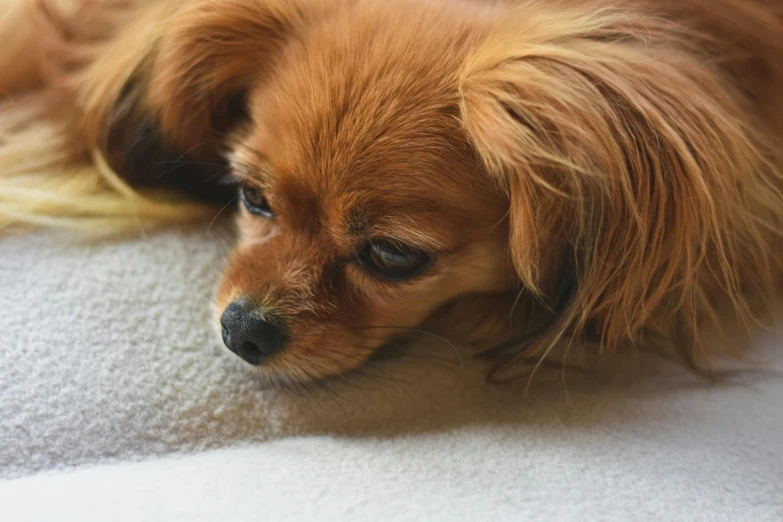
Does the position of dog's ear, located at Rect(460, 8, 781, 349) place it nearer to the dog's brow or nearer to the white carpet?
the white carpet

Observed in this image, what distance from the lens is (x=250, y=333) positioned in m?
1.11

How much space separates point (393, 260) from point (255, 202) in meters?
0.32

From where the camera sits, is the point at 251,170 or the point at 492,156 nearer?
the point at 492,156

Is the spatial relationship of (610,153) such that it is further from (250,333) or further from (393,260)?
(250,333)

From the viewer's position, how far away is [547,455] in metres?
1.05

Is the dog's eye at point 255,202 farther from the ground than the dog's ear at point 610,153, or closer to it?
closer to it

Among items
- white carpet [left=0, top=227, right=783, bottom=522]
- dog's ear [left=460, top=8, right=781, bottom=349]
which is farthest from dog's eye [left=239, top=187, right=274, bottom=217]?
dog's ear [left=460, top=8, right=781, bottom=349]

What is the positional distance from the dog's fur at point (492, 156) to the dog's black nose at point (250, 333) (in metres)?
0.02

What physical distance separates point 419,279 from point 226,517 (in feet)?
1.51

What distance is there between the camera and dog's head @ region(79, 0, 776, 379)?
95 cm

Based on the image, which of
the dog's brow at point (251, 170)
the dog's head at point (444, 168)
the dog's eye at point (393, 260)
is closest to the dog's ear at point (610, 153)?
the dog's head at point (444, 168)

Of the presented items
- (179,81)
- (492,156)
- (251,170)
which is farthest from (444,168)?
(179,81)

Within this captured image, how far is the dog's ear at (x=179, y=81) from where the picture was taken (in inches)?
49.2

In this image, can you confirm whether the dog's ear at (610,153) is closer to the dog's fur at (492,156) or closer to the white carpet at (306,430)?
the dog's fur at (492,156)
